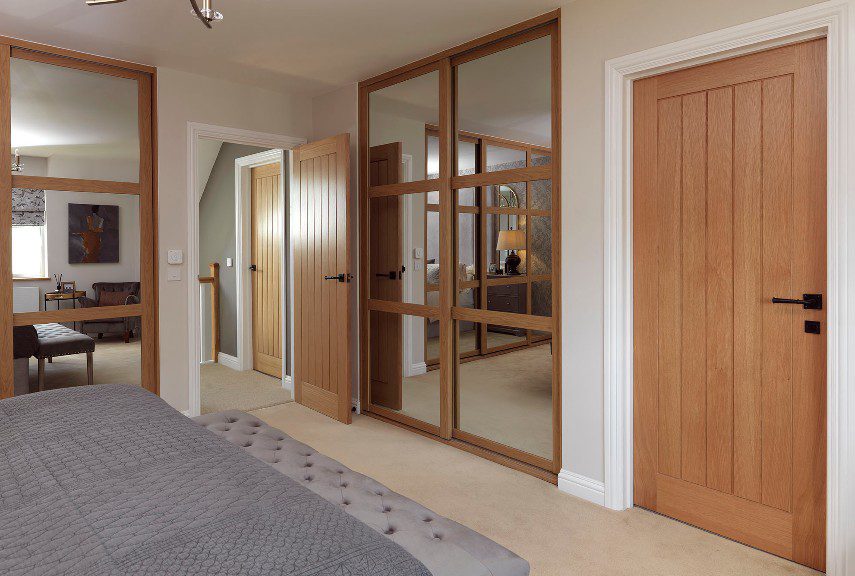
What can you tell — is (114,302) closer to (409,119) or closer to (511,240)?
(409,119)

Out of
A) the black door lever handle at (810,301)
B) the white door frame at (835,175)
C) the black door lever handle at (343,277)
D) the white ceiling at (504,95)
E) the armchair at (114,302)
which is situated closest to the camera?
the white door frame at (835,175)

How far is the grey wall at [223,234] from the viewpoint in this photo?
19.1 ft

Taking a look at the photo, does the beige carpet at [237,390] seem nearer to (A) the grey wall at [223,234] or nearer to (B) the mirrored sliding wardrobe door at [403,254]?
(A) the grey wall at [223,234]

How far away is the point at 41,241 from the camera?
11.3ft

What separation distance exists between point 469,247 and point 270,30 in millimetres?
1692

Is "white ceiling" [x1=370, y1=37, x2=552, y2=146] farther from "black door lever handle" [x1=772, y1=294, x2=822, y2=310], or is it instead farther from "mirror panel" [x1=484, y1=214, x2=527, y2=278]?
"black door lever handle" [x1=772, y1=294, x2=822, y2=310]

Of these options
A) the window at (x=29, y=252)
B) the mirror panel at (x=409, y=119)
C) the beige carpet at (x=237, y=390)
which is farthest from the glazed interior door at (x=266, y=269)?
the window at (x=29, y=252)

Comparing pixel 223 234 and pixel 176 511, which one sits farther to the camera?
pixel 223 234

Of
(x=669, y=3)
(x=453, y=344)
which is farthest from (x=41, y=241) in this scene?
(x=669, y=3)

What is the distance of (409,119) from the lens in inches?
151

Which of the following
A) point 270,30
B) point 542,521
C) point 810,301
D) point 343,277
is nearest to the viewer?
point 810,301

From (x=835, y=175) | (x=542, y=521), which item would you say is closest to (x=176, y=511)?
(x=542, y=521)

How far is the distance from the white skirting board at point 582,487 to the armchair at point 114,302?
289cm

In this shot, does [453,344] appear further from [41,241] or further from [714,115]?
[41,241]
